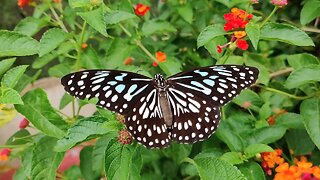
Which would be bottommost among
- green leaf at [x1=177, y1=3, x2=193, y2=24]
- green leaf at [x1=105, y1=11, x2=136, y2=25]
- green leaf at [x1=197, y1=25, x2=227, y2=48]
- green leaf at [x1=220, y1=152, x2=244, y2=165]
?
green leaf at [x1=220, y1=152, x2=244, y2=165]

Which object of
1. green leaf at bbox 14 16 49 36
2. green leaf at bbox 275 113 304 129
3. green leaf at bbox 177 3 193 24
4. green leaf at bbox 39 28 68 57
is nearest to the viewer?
green leaf at bbox 39 28 68 57

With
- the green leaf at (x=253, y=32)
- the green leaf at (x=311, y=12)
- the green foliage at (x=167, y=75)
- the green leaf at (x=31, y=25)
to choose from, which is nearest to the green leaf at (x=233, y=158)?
the green foliage at (x=167, y=75)

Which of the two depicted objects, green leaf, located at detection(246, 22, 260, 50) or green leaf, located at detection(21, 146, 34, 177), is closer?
green leaf, located at detection(246, 22, 260, 50)

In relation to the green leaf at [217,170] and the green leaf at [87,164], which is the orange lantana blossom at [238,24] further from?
the green leaf at [87,164]

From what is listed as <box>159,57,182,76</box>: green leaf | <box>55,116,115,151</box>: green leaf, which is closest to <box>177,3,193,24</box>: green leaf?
<box>159,57,182,76</box>: green leaf

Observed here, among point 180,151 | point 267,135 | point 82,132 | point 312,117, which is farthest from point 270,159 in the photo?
point 82,132

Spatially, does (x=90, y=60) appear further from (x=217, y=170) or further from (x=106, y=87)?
(x=217, y=170)

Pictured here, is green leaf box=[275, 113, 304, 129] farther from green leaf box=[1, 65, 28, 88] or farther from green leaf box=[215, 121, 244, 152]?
green leaf box=[1, 65, 28, 88]

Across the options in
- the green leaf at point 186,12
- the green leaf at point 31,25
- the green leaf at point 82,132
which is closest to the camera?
the green leaf at point 82,132

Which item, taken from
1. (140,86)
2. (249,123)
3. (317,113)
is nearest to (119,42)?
(140,86)
